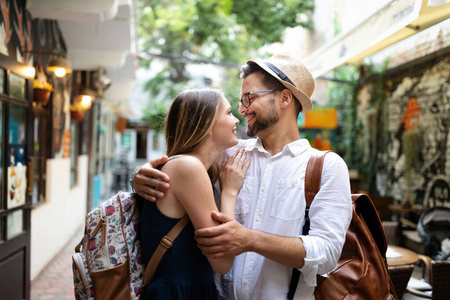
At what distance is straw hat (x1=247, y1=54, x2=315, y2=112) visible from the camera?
5.89ft

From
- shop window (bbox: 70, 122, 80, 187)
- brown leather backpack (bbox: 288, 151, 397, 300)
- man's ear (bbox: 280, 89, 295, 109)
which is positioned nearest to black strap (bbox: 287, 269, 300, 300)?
brown leather backpack (bbox: 288, 151, 397, 300)

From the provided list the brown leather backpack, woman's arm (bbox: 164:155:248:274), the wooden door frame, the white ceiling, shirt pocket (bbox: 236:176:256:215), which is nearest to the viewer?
woman's arm (bbox: 164:155:248:274)

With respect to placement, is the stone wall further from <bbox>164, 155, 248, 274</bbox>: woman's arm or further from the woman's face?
<bbox>164, 155, 248, 274</bbox>: woman's arm

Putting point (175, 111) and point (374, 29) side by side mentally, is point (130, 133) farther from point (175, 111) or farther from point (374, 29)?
point (175, 111)

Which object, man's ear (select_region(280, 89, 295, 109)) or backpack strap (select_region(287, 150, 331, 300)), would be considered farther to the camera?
man's ear (select_region(280, 89, 295, 109))

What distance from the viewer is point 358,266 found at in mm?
1629

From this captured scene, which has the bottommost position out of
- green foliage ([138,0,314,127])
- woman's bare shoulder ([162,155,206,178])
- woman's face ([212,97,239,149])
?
woman's bare shoulder ([162,155,206,178])

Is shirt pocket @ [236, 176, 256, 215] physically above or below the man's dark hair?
below

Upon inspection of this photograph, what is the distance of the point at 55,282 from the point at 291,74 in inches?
202

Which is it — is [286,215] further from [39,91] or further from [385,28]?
[39,91]

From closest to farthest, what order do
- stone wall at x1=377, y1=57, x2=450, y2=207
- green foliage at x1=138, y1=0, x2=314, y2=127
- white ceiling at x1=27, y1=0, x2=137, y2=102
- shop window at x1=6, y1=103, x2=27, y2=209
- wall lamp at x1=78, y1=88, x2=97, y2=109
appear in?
1. shop window at x1=6, y1=103, x2=27, y2=209
2. white ceiling at x1=27, y1=0, x2=137, y2=102
3. stone wall at x1=377, y1=57, x2=450, y2=207
4. wall lamp at x1=78, y1=88, x2=97, y2=109
5. green foliage at x1=138, y1=0, x2=314, y2=127

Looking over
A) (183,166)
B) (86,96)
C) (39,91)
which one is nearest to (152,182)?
(183,166)

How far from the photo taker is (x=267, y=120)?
184 cm

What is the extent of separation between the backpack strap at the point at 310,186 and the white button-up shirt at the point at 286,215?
0.02m
